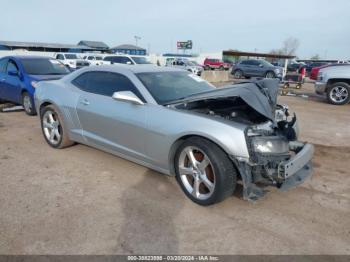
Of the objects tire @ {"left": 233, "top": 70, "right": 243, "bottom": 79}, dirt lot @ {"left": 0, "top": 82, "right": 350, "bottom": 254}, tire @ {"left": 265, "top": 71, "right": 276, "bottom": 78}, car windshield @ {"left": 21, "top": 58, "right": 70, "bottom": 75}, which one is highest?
car windshield @ {"left": 21, "top": 58, "right": 70, "bottom": 75}

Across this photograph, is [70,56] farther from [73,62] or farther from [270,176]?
[270,176]

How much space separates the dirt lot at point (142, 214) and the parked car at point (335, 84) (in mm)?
7259

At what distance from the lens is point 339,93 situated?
1116 centimetres

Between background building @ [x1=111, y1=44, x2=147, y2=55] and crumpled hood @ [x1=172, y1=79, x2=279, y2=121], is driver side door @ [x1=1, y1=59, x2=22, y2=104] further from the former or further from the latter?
background building @ [x1=111, y1=44, x2=147, y2=55]

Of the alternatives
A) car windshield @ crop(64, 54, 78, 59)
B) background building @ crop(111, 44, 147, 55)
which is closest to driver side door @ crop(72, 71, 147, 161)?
car windshield @ crop(64, 54, 78, 59)

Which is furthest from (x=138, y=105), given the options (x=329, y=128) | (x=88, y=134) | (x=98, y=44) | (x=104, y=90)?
(x=98, y=44)

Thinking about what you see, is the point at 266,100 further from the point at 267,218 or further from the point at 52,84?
the point at 52,84

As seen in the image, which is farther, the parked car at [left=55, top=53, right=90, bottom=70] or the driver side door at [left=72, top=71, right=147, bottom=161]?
the parked car at [left=55, top=53, right=90, bottom=70]

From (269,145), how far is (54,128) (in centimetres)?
370

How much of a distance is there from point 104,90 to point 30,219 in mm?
2027

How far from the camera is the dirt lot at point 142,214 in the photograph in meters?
2.76

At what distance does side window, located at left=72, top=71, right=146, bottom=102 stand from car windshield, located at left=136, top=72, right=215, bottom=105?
7.6 inches

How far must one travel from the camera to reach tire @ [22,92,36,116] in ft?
25.5

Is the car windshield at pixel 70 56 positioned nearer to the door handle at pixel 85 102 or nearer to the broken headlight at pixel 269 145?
the door handle at pixel 85 102
